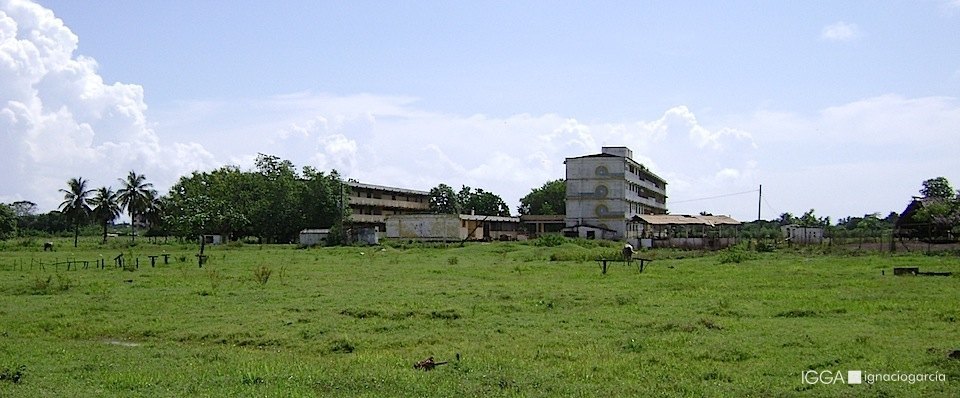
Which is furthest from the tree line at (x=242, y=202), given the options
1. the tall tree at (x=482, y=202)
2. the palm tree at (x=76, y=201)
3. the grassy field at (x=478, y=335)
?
the grassy field at (x=478, y=335)

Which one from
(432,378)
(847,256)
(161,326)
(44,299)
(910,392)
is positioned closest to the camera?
(910,392)

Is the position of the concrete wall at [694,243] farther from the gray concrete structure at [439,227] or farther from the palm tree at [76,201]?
the palm tree at [76,201]

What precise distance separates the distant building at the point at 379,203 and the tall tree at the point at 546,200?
17694 mm

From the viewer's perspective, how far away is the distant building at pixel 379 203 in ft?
356

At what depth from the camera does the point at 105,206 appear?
98.6 metres

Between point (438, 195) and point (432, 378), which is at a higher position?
point (438, 195)

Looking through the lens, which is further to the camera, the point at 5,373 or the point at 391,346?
the point at 391,346

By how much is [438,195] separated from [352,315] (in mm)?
108261

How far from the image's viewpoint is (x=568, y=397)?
11.5m

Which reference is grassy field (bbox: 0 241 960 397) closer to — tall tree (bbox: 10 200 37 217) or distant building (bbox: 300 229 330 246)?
distant building (bbox: 300 229 330 246)

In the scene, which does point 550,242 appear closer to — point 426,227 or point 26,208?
point 426,227

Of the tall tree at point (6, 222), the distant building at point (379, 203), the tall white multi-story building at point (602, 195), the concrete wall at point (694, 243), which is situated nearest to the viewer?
the concrete wall at point (694, 243)

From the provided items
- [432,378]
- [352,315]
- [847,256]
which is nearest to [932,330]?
[432,378]

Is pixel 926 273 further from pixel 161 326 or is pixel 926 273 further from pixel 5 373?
pixel 5 373
